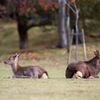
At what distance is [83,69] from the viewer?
15.9 meters

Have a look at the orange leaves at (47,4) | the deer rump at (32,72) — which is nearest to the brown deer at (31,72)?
the deer rump at (32,72)

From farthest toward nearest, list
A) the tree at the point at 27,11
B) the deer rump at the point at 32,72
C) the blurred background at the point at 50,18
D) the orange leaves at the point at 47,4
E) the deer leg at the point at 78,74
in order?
1. the tree at the point at 27,11
2. the blurred background at the point at 50,18
3. the orange leaves at the point at 47,4
4. the deer rump at the point at 32,72
5. the deer leg at the point at 78,74

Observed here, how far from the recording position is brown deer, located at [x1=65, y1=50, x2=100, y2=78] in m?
15.8

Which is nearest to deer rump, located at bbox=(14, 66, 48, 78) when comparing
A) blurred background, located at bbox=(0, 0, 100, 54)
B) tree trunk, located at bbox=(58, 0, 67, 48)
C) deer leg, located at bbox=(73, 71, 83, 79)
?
deer leg, located at bbox=(73, 71, 83, 79)

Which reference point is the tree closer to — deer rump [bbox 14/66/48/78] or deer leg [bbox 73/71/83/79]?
deer rump [bbox 14/66/48/78]

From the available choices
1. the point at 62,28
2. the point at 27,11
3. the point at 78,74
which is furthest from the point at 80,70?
the point at 27,11

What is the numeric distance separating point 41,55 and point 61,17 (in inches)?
205

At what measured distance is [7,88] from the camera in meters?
13.3

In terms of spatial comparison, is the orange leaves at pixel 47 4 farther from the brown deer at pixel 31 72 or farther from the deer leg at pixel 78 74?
the deer leg at pixel 78 74

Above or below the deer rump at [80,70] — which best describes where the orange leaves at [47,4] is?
above

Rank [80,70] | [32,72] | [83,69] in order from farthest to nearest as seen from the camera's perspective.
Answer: [32,72] < [83,69] < [80,70]

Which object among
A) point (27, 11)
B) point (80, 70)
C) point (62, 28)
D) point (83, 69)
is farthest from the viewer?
point (27, 11)

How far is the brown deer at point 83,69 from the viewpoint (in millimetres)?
15844

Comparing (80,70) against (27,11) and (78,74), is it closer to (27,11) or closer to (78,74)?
(78,74)
